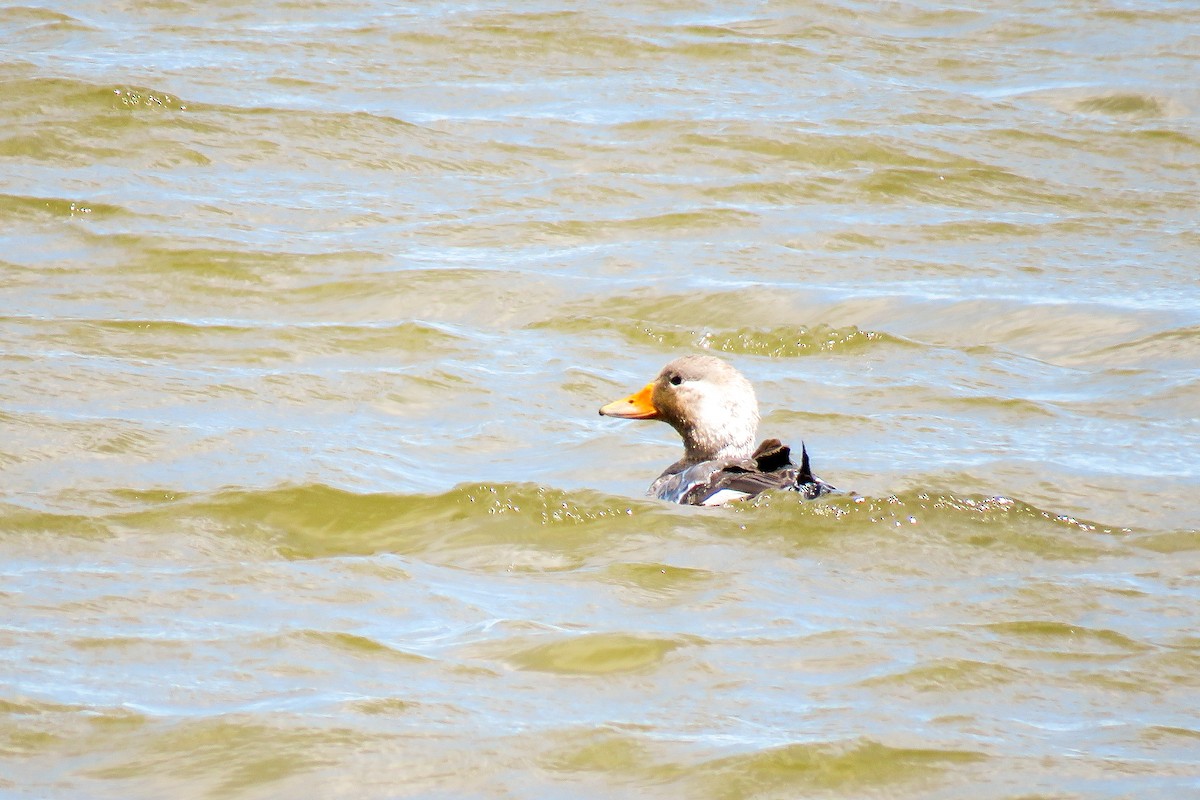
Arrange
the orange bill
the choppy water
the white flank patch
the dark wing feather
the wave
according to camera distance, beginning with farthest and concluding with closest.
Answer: the orange bill → the white flank patch → the dark wing feather → the wave → the choppy water

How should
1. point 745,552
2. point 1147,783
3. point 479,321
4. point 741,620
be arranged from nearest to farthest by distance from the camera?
1. point 1147,783
2. point 741,620
3. point 745,552
4. point 479,321

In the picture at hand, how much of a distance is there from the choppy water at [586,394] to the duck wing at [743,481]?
0.48 ft

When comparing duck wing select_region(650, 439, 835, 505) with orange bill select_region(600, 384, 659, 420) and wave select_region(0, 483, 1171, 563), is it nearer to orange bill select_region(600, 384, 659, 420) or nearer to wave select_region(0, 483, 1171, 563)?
wave select_region(0, 483, 1171, 563)

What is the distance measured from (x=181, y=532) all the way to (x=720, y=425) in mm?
2655

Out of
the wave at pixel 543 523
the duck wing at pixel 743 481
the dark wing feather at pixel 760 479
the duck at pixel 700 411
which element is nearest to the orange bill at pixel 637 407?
the duck at pixel 700 411

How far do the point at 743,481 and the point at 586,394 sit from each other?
2.04 meters

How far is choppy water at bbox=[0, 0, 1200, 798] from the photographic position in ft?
17.1

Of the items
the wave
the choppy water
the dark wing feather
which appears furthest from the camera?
the dark wing feather

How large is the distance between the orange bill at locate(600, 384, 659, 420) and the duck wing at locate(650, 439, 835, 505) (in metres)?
0.55

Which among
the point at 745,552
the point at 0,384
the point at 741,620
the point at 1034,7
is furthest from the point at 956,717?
the point at 1034,7

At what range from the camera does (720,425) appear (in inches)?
324

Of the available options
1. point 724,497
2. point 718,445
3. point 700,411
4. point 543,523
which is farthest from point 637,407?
point 543,523

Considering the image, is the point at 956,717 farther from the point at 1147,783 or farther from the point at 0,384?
the point at 0,384

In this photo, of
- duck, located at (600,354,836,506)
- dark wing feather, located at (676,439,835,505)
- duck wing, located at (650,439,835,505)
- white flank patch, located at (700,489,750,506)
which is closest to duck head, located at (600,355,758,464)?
duck, located at (600,354,836,506)
